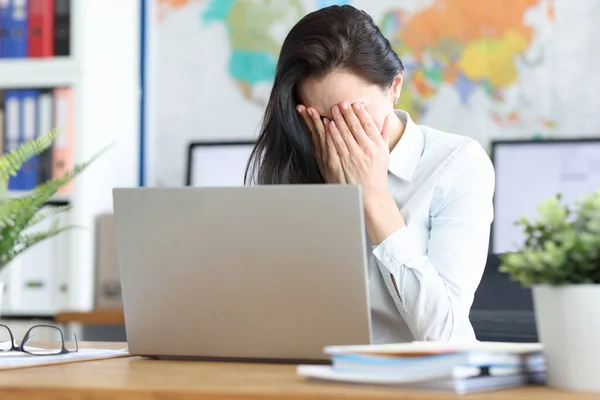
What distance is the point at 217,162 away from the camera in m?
3.42

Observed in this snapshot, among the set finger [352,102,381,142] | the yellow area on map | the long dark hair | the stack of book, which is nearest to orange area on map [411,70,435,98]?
the yellow area on map

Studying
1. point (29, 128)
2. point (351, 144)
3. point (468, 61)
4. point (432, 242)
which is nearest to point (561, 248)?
point (432, 242)

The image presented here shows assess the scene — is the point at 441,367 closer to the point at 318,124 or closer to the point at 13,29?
the point at 318,124

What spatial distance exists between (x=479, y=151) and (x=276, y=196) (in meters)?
0.71

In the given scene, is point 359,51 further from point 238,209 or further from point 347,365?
point 347,365

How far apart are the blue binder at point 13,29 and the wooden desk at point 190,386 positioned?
2.28 meters

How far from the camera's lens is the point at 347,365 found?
3.40ft

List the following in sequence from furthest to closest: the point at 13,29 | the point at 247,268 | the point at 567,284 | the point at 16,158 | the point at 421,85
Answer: the point at 13,29
the point at 421,85
the point at 16,158
the point at 247,268
the point at 567,284

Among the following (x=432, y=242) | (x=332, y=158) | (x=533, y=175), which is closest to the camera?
(x=432, y=242)

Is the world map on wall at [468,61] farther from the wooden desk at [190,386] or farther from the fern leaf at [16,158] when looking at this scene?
the wooden desk at [190,386]

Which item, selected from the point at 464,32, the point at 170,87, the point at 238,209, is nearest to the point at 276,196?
the point at 238,209

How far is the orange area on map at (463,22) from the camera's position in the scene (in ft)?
10.4

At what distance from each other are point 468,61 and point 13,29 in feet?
5.00

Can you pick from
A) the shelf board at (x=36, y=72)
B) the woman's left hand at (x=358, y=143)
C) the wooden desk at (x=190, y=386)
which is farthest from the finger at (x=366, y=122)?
the shelf board at (x=36, y=72)
